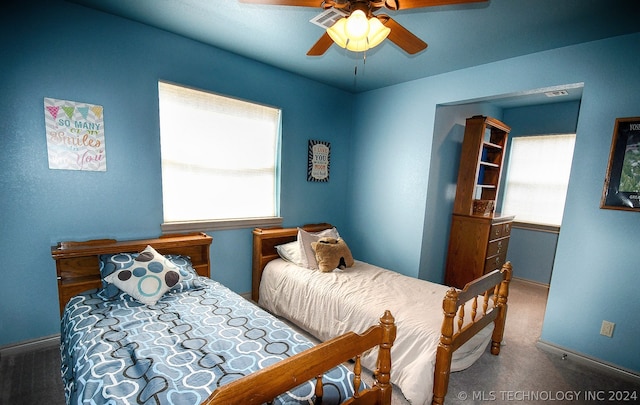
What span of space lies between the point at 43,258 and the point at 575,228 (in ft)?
13.7

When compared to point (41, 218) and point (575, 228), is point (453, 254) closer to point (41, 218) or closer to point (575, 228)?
point (575, 228)

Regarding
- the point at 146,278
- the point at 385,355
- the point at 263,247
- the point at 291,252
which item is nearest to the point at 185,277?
the point at 146,278

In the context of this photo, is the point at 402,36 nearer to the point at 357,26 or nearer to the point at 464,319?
the point at 357,26

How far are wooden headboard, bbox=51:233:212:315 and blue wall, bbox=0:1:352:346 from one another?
125 millimetres

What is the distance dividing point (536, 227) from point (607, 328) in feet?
7.00

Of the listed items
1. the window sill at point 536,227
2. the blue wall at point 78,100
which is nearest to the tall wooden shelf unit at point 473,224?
the window sill at point 536,227

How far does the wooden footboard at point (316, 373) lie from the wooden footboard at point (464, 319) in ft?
1.71

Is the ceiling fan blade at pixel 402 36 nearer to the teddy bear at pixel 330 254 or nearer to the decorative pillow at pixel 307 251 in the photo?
the teddy bear at pixel 330 254

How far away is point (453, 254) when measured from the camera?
3.41 meters

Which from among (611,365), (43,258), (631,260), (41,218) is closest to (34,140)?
(41,218)

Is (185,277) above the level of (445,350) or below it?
above

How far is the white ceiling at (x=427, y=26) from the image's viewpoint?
69.5 inches

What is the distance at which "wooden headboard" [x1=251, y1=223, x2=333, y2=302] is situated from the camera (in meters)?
2.91

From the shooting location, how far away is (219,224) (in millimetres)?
2744
